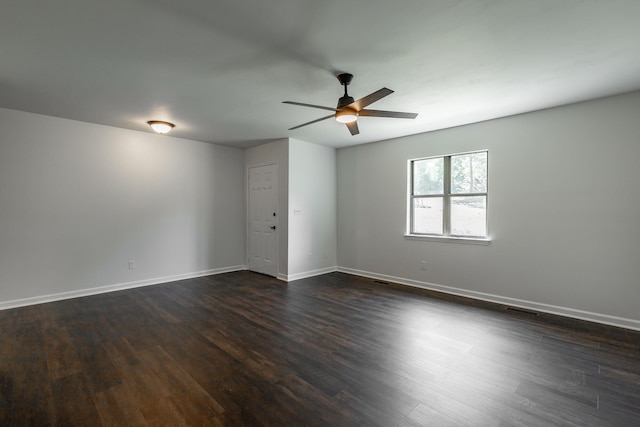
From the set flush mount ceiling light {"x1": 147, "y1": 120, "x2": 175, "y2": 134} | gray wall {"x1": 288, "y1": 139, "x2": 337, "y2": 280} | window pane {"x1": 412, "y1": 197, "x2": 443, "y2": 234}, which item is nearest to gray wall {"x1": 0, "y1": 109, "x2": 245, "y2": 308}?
flush mount ceiling light {"x1": 147, "y1": 120, "x2": 175, "y2": 134}

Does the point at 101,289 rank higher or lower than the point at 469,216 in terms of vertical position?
lower

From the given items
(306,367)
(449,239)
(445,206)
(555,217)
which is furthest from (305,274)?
(555,217)

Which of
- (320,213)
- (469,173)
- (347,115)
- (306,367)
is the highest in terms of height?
(347,115)

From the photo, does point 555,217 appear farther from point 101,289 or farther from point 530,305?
point 101,289

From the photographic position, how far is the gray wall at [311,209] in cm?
533

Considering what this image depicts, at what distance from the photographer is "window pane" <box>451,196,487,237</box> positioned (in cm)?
430

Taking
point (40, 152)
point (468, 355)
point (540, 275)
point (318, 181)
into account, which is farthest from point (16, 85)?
point (540, 275)

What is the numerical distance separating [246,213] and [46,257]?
3.19m

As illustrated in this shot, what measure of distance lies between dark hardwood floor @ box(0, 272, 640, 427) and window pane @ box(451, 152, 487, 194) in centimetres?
182

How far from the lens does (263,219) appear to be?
19.0 ft

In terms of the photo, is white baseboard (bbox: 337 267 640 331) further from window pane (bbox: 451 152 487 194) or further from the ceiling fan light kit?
the ceiling fan light kit

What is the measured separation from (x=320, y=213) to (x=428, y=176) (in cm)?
214

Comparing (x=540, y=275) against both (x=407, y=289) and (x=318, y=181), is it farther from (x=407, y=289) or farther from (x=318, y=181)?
(x=318, y=181)

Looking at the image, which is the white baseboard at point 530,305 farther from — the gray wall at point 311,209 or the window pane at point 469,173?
the window pane at point 469,173
